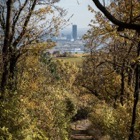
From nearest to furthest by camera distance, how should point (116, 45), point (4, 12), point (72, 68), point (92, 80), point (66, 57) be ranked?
point (4, 12), point (116, 45), point (92, 80), point (72, 68), point (66, 57)

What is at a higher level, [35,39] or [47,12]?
[47,12]

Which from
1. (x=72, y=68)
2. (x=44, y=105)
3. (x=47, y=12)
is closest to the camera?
(x=47, y=12)

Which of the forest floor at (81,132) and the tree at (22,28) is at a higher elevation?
the tree at (22,28)

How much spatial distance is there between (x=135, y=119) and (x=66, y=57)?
151012mm

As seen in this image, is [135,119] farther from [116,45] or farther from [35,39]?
[116,45]

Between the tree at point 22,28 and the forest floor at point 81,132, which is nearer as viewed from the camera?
Answer: the tree at point 22,28

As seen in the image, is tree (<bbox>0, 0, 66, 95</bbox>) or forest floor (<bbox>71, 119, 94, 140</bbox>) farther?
forest floor (<bbox>71, 119, 94, 140</bbox>)

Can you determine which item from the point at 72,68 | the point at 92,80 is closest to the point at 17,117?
the point at 92,80

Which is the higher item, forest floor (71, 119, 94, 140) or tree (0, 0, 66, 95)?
tree (0, 0, 66, 95)

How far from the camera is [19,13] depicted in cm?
1338

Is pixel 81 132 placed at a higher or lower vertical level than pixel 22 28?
lower

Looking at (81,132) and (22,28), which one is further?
(81,132)

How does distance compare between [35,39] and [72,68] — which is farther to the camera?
[72,68]

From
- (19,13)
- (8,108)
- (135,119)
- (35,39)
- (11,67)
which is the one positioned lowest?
(135,119)
